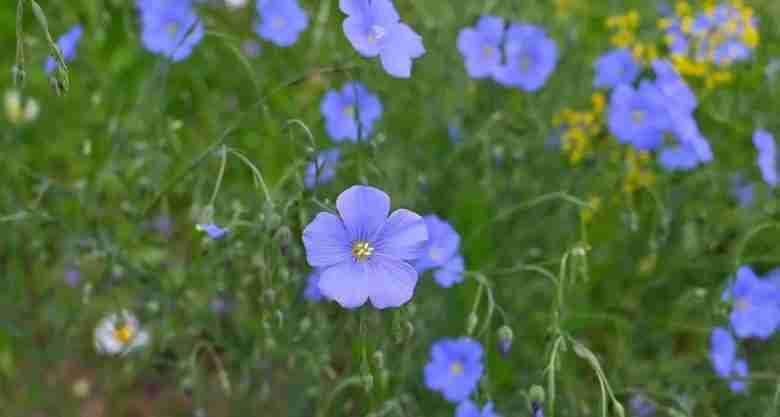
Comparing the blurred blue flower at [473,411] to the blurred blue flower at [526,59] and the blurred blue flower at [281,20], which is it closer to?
the blurred blue flower at [526,59]

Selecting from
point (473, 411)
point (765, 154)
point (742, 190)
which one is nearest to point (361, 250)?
point (473, 411)

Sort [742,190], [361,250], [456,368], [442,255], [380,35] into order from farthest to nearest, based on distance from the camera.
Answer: [742,190] → [456,368] → [442,255] → [380,35] → [361,250]

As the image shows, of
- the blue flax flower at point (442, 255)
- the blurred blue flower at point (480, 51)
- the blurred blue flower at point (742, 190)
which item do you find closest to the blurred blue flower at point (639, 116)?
the blurred blue flower at point (480, 51)

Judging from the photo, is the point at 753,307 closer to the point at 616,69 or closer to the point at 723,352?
the point at 723,352

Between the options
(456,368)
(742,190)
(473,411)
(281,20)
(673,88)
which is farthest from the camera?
(742,190)

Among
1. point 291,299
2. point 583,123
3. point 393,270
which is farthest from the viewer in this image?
point 583,123

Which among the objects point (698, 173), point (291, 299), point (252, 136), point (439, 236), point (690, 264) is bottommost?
point (291, 299)

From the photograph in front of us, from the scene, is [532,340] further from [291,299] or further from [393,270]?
[393,270]

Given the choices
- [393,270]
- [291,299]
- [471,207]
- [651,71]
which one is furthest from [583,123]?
[393,270]
